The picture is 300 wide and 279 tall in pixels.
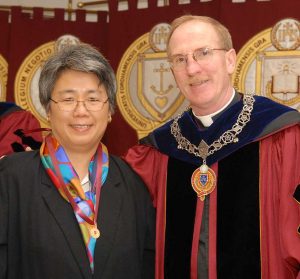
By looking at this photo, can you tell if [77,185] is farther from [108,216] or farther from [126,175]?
[126,175]

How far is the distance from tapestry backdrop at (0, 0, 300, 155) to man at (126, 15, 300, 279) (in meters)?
1.91

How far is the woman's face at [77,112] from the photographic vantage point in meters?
2.18

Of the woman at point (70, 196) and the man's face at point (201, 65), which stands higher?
the man's face at point (201, 65)

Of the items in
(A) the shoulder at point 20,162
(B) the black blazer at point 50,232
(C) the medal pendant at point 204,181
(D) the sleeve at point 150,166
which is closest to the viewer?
(B) the black blazer at point 50,232

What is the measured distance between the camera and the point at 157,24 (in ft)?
14.9

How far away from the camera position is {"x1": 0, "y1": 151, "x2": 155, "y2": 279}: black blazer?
6.83 feet

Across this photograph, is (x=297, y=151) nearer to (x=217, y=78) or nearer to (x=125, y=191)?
(x=217, y=78)

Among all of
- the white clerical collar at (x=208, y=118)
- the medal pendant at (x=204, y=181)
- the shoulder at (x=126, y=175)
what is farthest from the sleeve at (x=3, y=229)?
the white clerical collar at (x=208, y=118)

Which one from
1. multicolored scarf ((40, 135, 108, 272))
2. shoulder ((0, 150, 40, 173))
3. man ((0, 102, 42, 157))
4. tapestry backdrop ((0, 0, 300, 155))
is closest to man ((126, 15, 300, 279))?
multicolored scarf ((40, 135, 108, 272))

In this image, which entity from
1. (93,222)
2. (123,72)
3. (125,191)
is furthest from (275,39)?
(93,222)

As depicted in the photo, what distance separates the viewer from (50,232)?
2105mm

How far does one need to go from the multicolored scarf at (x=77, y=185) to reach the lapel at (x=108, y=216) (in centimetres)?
3

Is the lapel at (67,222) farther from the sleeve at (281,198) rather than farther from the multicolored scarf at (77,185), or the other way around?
the sleeve at (281,198)

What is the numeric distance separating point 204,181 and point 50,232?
78 cm
